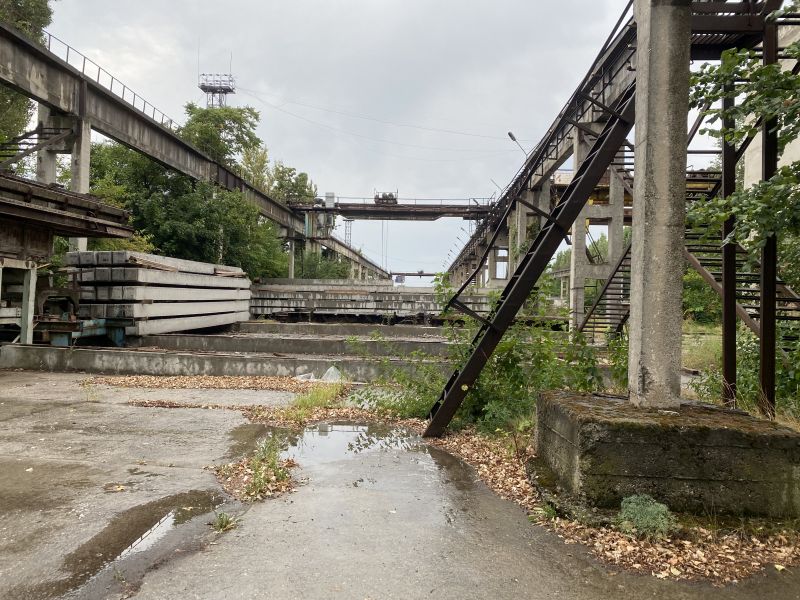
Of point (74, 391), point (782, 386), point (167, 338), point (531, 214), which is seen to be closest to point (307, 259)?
point (531, 214)

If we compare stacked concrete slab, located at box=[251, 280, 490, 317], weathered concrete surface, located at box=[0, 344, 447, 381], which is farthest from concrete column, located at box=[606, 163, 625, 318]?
weathered concrete surface, located at box=[0, 344, 447, 381]

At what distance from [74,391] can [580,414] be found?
8430 mm

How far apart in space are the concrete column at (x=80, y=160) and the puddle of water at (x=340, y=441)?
46.4 feet

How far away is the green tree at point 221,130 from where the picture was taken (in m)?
32.8

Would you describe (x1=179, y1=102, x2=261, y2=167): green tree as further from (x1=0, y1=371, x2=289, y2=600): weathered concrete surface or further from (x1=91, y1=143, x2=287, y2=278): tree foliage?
(x1=0, y1=371, x2=289, y2=600): weathered concrete surface

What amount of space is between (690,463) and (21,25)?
3433cm

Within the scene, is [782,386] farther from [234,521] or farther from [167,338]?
[167,338]

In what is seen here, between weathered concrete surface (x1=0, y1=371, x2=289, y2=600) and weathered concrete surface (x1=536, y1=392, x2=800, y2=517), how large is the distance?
8.91 ft

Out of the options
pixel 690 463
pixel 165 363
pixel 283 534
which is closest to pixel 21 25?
pixel 165 363

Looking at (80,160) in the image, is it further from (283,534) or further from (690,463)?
(690,463)

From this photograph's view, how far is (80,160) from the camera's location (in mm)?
16969

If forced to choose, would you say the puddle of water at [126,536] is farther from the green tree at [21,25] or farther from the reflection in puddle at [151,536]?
the green tree at [21,25]

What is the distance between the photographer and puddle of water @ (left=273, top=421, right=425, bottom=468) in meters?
5.27

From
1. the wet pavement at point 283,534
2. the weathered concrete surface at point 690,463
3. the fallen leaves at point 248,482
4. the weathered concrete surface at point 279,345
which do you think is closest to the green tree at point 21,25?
the weathered concrete surface at point 279,345
